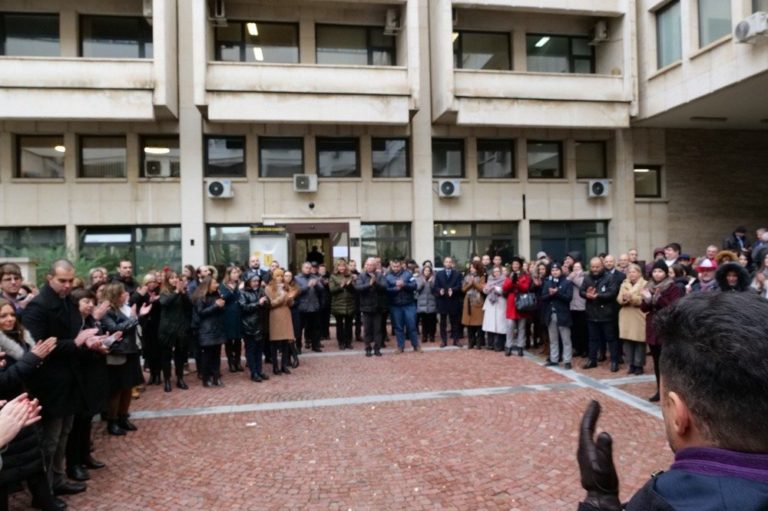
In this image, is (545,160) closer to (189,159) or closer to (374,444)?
(189,159)

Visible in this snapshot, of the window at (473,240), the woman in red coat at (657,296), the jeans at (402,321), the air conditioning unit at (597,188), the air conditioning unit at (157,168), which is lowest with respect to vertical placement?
the jeans at (402,321)

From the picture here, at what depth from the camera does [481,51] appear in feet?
62.1

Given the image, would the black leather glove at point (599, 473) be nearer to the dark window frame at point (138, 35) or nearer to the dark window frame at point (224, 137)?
the dark window frame at point (224, 137)

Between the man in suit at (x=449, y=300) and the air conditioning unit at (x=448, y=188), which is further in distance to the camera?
the air conditioning unit at (x=448, y=188)

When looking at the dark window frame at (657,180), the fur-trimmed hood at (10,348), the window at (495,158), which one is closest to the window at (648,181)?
the dark window frame at (657,180)

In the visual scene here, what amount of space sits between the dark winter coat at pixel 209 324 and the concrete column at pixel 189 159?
28.5 ft

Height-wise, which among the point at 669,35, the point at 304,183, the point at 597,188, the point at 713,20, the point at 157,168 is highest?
the point at 669,35

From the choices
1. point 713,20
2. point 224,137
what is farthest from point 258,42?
point 713,20

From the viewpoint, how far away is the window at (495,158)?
18828 mm

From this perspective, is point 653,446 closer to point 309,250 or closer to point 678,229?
point 309,250

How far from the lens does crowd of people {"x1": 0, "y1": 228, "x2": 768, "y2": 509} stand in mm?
4555

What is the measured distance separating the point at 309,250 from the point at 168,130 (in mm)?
6153

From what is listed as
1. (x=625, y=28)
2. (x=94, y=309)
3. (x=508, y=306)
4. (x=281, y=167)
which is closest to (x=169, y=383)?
(x=94, y=309)

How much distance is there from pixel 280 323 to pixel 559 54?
1581 centimetres
